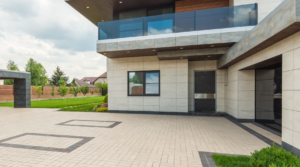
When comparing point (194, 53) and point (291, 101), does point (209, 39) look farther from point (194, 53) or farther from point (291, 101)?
point (291, 101)

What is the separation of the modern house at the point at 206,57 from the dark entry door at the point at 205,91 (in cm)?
7

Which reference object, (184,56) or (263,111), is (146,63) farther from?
(263,111)

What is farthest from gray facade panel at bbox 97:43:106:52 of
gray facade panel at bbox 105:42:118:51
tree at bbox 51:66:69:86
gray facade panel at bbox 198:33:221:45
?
tree at bbox 51:66:69:86

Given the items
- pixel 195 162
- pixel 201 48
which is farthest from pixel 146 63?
pixel 195 162

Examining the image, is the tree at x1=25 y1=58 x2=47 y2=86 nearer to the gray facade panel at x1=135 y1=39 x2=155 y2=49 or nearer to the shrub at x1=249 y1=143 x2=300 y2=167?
the gray facade panel at x1=135 y1=39 x2=155 y2=49

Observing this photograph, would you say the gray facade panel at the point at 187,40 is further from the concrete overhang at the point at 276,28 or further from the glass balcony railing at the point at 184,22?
the concrete overhang at the point at 276,28

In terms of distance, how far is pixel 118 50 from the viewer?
29.7 ft

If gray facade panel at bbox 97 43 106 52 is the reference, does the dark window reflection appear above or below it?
below

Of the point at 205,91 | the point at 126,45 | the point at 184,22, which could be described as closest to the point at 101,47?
the point at 126,45

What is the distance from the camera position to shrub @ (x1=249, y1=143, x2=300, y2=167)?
207cm

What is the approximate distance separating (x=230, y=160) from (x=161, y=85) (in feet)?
23.2

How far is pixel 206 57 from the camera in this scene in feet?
31.3

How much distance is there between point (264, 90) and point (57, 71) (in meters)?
62.1

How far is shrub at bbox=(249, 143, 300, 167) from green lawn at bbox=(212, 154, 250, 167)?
3.11 feet
